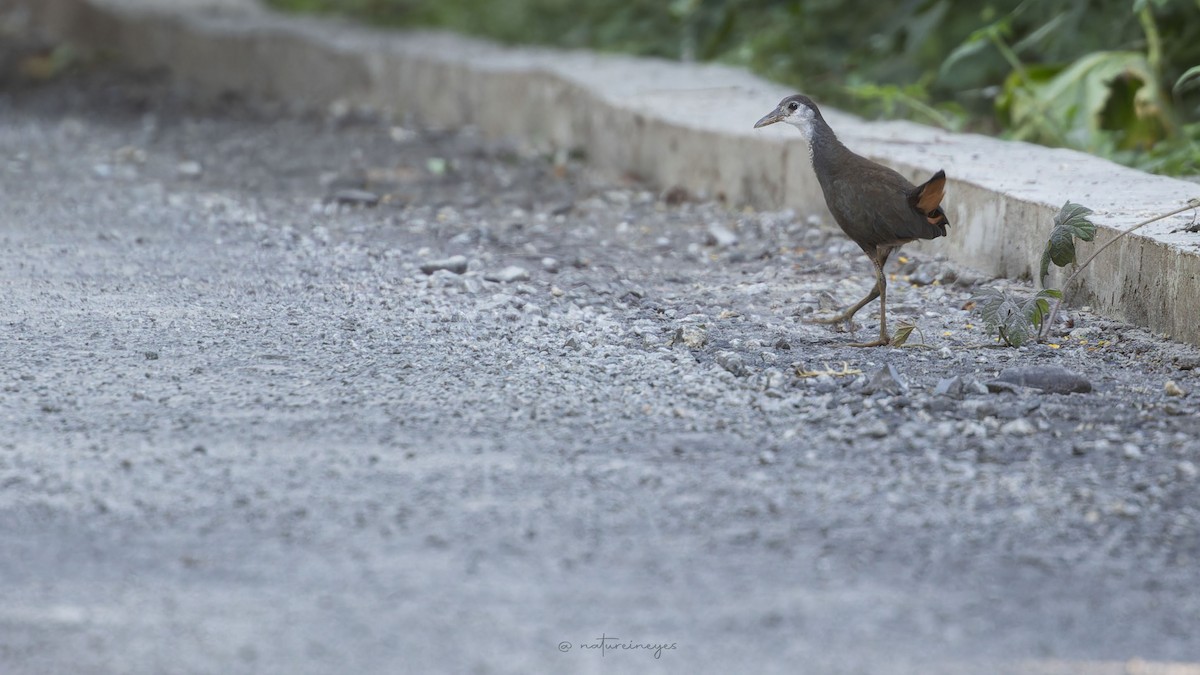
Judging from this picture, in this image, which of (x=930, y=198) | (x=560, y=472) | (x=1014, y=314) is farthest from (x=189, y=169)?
(x=560, y=472)

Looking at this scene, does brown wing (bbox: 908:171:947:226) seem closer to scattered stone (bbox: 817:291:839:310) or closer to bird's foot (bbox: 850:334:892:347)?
bird's foot (bbox: 850:334:892:347)

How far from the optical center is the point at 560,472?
2711 millimetres

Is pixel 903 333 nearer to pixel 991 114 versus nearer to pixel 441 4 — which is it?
pixel 991 114

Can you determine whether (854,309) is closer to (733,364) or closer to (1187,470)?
(733,364)

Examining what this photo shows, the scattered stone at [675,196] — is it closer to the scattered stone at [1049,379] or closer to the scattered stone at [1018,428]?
the scattered stone at [1049,379]

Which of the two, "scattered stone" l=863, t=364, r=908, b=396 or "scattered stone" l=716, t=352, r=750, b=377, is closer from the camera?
"scattered stone" l=863, t=364, r=908, b=396

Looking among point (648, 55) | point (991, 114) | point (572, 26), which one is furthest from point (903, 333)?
point (572, 26)

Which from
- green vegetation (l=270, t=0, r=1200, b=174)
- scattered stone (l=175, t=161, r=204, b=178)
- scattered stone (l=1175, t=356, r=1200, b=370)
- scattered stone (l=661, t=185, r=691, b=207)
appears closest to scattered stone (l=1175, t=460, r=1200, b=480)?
scattered stone (l=1175, t=356, r=1200, b=370)

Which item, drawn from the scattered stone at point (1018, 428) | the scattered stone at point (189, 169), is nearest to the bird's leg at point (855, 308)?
the scattered stone at point (1018, 428)

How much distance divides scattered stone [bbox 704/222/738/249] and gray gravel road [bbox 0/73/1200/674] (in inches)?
12.4

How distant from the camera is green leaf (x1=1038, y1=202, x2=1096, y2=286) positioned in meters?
3.59

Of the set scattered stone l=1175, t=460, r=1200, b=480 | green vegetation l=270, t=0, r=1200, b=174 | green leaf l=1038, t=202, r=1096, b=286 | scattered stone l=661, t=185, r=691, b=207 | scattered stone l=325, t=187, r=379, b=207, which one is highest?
green vegetation l=270, t=0, r=1200, b=174

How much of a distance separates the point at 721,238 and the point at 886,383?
2042 mm

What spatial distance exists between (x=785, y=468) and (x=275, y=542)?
0.96 meters
